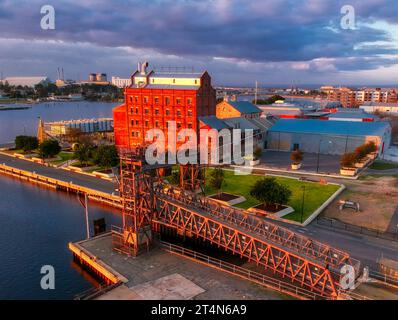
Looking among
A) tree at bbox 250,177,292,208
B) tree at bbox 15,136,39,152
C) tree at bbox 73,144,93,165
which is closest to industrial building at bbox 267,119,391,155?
tree at bbox 250,177,292,208

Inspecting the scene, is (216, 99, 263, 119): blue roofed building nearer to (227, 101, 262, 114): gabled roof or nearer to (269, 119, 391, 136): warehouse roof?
(227, 101, 262, 114): gabled roof

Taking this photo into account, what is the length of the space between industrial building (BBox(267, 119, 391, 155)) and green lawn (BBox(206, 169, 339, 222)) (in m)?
29.4

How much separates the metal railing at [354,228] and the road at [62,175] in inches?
1265

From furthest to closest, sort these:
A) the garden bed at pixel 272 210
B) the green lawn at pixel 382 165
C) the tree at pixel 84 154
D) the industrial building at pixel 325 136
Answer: the industrial building at pixel 325 136, the green lawn at pixel 382 165, the tree at pixel 84 154, the garden bed at pixel 272 210

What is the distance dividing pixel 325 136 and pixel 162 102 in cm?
4088

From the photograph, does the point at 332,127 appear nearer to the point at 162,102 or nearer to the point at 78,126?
the point at 162,102

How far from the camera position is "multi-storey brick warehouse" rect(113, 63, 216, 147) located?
7406cm

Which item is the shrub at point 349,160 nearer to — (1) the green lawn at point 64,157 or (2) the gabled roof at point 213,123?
(2) the gabled roof at point 213,123

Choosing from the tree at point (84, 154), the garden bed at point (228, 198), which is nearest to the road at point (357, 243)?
the garden bed at point (228, 198)

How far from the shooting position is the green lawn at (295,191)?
45.0m
